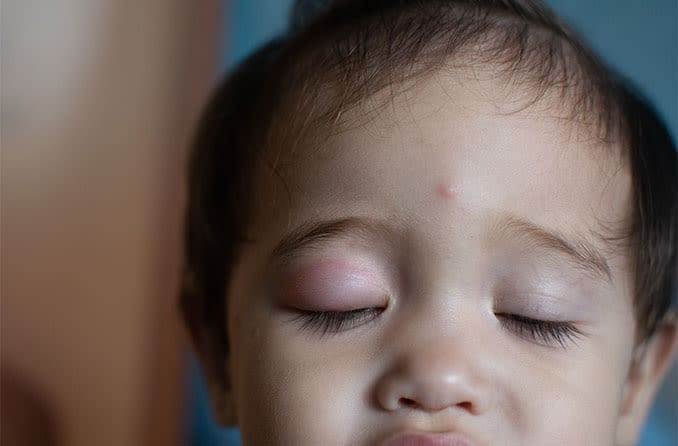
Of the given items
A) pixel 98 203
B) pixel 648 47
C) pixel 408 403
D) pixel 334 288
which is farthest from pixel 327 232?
pixel 98 203

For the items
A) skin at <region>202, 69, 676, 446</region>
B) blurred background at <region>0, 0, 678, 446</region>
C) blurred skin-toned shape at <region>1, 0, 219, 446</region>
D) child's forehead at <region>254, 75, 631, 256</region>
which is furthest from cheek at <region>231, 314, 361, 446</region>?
blurred skin-toned shape at <region>1, 0, 219, 446</region>

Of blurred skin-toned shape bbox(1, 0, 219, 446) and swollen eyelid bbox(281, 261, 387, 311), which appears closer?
swollen eyelid bbox(281, 261, 387, 311)

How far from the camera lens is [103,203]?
56.1 inches

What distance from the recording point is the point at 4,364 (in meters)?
1.27

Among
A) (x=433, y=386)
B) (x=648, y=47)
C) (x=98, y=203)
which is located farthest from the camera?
(x=98, y=203)

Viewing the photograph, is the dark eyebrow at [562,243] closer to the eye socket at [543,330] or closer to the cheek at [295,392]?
the eye socket at [543,330]

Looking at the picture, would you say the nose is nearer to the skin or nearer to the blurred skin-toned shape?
the skin

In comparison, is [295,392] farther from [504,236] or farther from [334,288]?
[504,236]

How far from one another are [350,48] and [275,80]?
11cm

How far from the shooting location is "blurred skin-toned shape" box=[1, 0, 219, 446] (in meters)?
1.35

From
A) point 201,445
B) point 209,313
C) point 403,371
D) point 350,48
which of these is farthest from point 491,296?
point 201,445

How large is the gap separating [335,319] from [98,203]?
2.78 ft

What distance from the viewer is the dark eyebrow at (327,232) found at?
2.20 ft

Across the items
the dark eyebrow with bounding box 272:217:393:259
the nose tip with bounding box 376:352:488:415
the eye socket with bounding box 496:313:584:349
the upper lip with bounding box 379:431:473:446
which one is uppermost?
the dark eyebrow with bounding box 272:217:393:259
